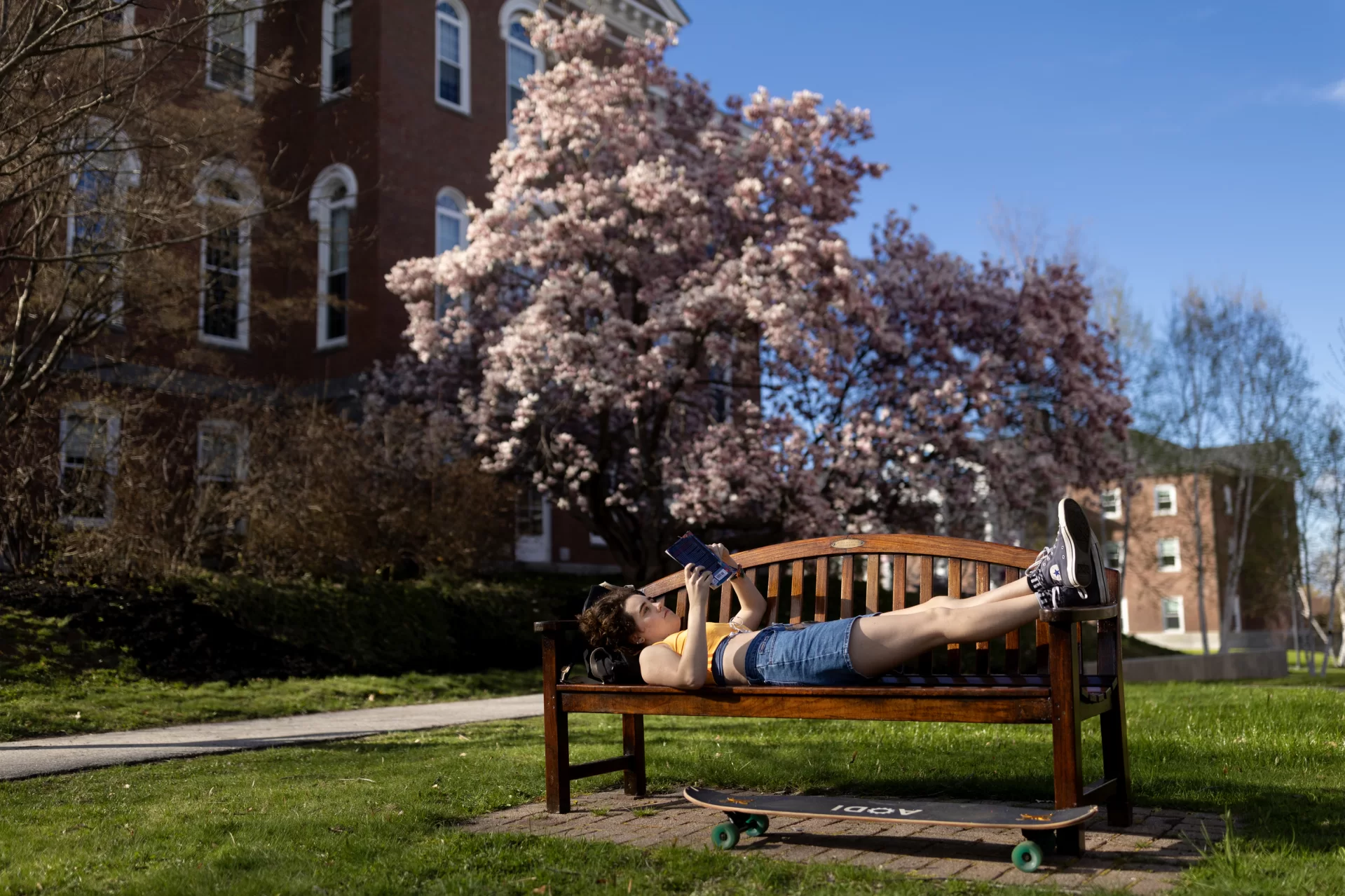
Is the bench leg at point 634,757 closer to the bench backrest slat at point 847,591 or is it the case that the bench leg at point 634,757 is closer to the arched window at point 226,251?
the bench backrest slat at point 847,591

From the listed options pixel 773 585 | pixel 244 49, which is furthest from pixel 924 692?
pixel 244 49

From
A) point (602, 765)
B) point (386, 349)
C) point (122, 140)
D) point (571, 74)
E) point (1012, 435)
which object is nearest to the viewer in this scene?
Result: point (602, 765)

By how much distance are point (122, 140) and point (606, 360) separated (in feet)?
22.9

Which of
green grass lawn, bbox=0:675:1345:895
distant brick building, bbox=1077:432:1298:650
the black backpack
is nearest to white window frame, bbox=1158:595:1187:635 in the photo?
distant brick building, bbox=1077:432:1298:650

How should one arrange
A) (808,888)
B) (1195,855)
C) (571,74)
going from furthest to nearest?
(571,74) < (1195,855) < (808,888)

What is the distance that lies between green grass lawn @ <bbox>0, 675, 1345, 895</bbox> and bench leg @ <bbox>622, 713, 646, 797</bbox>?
10.5 inches

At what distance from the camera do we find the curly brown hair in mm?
5301

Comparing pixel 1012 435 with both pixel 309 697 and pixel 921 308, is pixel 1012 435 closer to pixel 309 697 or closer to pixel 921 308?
pixel 921 308

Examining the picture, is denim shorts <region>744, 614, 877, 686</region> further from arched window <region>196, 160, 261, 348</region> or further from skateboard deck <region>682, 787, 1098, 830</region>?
arched window <region>196, 160, 261, 348</region>

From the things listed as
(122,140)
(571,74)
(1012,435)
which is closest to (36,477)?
(122,140)

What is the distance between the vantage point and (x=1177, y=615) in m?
53.3

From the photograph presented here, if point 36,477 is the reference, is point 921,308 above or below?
above

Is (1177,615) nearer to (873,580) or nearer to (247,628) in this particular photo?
(247,628)

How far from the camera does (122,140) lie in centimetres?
1060
